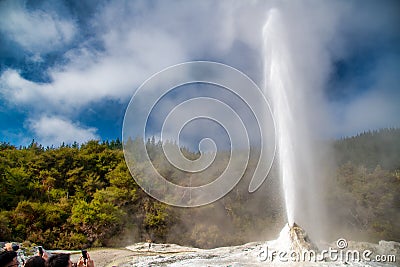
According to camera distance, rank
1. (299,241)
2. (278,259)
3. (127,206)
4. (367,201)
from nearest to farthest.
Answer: (278,259)
(299,241)
(127,206)
(367,201)

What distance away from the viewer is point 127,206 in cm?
2794

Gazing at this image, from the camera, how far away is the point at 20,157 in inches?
1161

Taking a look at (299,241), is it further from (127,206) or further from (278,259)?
(127,206)

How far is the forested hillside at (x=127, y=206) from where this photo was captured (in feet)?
75.3

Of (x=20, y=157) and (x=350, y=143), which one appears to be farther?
(x=350, y=143)

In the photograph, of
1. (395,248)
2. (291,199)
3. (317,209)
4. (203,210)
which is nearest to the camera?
(291,199)

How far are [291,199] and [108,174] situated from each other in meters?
20.3

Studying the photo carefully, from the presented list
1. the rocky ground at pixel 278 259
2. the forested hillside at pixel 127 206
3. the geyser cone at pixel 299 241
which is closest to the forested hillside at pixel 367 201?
the forested hillside at pixel 127 206

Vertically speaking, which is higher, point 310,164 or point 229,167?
point 229,167

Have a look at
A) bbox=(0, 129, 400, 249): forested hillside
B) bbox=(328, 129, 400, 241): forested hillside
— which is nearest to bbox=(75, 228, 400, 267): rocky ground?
bbox=(0, 129, 400, 249): forested hillside

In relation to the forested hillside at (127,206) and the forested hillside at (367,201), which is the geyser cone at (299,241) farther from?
the forested hillside at (367,201)

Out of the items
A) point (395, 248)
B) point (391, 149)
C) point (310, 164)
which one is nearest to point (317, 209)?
point (310, 164)

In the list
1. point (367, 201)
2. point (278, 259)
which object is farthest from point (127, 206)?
point (367, 201)

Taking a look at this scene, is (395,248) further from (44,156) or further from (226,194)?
(44,156)
